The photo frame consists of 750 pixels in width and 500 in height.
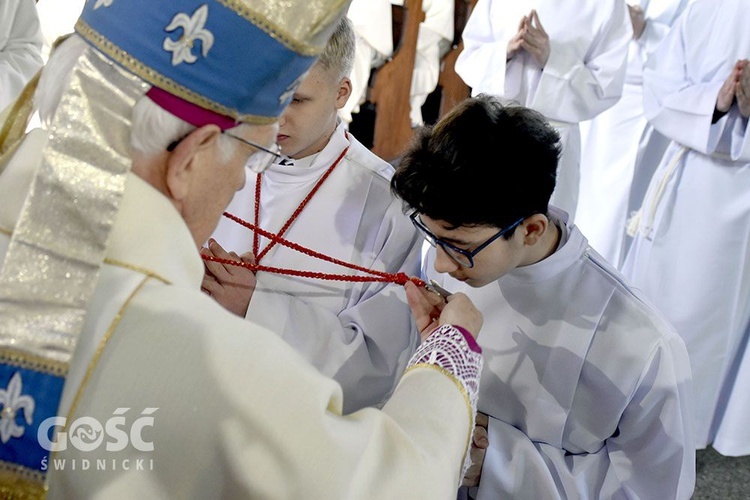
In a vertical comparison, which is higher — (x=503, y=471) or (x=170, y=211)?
(x=170, y=211)

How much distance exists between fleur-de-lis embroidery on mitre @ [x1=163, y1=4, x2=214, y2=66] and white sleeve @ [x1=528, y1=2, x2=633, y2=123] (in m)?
3.46

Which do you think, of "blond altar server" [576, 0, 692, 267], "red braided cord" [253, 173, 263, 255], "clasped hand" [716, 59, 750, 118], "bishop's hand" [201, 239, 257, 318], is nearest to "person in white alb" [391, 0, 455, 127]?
"blond altar server" [576, 0, 692, 267]

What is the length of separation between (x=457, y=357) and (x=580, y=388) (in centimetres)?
71

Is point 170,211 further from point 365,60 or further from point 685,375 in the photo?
point 365,60

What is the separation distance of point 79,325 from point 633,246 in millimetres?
3840

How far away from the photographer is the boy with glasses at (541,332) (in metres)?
1.87

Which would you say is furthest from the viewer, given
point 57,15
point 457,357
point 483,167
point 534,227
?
point 57,15

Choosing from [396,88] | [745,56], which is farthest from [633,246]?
[396,88]

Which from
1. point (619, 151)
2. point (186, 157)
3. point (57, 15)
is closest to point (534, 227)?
point (186, 157)

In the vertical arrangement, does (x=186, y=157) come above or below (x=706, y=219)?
above

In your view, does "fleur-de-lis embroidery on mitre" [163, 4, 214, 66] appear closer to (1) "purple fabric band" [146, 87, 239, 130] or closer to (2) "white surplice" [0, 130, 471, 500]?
(1) "purple fabric band" [146, 87, 239, 130]

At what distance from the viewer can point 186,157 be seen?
4.05 ft

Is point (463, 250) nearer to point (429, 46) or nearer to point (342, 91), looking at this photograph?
point (342, 91)

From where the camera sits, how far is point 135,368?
43.9 inches
